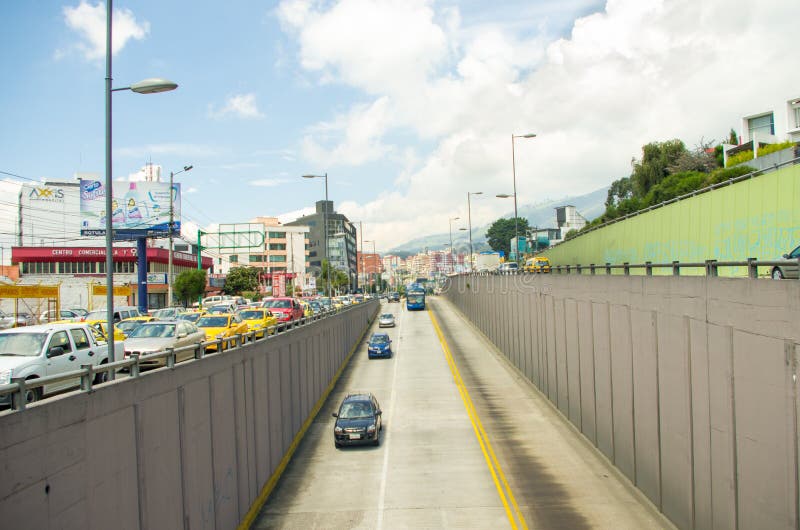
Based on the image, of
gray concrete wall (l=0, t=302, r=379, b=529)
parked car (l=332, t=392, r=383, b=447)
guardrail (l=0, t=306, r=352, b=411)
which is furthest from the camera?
parked car (l=332, t=392, r=383, b=447)

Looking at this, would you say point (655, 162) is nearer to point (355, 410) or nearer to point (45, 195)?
point (355, 410)

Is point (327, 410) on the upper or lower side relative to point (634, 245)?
lower

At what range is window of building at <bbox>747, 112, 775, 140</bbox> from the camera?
3292 inches

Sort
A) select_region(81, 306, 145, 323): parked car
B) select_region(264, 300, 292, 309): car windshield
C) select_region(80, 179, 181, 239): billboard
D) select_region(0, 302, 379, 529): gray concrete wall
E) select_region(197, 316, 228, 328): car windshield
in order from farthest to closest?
select_region(80, 179, 181, 239): billboard, select_region(264, 300, 292, 309): car windshield, select_region(81, 306, 145, 323): parked car, select_region(197, 316, 228, 328): car windshield, select_region(0, 302, 379, 529): gray concrete wall

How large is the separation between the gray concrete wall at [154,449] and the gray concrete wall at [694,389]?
429 inches

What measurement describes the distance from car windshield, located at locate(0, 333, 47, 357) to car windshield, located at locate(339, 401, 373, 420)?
44.7 feet

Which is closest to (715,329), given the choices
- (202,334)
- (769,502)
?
(769,502)

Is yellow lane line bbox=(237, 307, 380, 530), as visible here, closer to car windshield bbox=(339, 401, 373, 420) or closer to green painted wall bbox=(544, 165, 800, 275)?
car windshield bbox=(339, 401, 373, 420)

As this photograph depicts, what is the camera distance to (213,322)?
26188 mm

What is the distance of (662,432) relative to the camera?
53.5 feet

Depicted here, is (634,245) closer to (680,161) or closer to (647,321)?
(647,321)

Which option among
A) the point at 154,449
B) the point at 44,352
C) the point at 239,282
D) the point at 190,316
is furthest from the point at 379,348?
the point at 239,282

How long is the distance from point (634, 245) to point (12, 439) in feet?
85.1

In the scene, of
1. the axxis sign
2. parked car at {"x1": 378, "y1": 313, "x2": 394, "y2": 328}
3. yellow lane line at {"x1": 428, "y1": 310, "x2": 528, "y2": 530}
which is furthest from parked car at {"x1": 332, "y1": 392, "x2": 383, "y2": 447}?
the axxis sign
